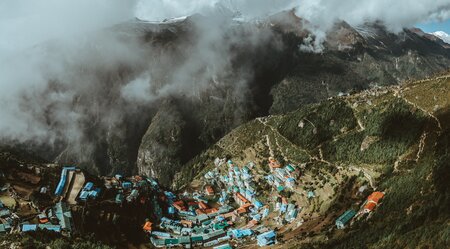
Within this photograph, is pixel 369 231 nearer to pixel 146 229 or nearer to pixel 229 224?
pixel 229 224

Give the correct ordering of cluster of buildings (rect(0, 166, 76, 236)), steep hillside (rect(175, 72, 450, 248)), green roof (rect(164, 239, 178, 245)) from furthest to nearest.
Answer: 1. green roof (rect(164, 239, 178, 245))
2. cluster of buildings (rect(0, 166, 76, 236))
3. steep hillside (rect(175, 72, 450, 248))

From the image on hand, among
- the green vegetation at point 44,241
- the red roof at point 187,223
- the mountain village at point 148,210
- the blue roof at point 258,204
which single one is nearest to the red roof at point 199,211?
the mountain village at point 148,210

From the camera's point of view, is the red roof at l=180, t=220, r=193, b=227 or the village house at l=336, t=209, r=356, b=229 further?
the red roof at l=180, t=220, r=193, b=227

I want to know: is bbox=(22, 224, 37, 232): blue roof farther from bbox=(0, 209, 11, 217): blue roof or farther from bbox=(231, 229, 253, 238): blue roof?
bbox=(231, 229, 253, 238): blue roof

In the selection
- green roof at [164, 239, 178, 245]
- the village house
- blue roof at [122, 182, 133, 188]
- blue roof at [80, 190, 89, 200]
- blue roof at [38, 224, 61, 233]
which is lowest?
green roof at [164, 239, 178, 245]

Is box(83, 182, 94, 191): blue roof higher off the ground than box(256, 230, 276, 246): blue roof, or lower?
higher

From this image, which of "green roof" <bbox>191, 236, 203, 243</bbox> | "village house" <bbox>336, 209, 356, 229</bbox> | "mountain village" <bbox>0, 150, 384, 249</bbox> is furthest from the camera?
"green roof" <bbox>191, 236, 203, 243</bbox>

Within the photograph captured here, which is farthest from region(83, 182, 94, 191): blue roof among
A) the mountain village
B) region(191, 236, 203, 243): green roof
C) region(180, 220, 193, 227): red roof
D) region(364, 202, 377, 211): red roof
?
region(364, 202, 377, 211): red roof

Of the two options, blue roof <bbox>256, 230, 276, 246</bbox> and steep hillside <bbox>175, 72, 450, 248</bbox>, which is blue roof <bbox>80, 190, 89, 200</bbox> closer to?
blue roof <bbox>256, 230, 276, 246</bbox>

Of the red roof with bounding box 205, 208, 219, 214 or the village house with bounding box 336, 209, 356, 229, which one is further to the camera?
the red roof with bounding box 205, 208, 219, 214

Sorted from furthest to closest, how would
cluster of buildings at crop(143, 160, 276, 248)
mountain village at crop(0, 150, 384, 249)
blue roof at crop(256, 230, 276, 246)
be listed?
cluster of buildings at crop(143, 160, 276, 248)
blue roof at crop(256, 230, 276, 246)
mountain village at crop(0, 150, 384, 249)

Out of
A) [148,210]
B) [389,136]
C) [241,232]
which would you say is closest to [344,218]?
[241,232]

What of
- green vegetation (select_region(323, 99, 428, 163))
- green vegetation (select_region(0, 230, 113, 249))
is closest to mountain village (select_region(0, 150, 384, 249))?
green vegetation (select_region(0, 230, 113, 249))
